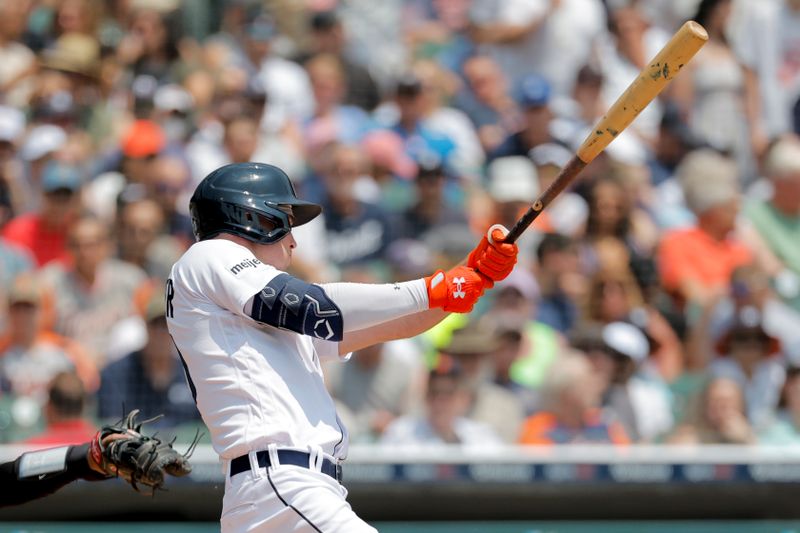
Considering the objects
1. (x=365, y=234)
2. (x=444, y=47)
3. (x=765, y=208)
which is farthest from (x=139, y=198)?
(x=765, y=208)

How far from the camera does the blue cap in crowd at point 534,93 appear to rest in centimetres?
825

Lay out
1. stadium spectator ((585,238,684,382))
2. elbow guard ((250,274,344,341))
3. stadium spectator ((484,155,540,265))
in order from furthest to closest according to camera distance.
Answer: stadium spectator ((484,155,540,265)) < stadium spectator ((585,238,684,382)) < elbow guard ((250,274,344,341))

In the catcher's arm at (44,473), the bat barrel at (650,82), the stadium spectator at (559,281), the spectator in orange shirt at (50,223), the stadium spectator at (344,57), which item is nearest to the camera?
the bat barrel at (650,82)

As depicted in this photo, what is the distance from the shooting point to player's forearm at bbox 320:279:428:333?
Answer: 3.62 m

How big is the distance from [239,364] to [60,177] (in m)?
4.24

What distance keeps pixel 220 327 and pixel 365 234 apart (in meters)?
3.83

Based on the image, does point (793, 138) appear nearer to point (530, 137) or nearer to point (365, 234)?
point (530, 137)

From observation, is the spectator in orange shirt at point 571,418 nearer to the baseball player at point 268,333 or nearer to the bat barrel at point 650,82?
the bat barrel at point 650,82

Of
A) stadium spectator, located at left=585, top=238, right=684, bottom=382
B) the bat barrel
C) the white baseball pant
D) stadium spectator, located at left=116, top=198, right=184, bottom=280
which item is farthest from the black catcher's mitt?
stadium spectator, located at left=585, top=238, right=684, bottom=382

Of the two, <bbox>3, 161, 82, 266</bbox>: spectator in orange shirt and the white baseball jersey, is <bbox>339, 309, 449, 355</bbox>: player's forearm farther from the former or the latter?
<bbox>3, 161, 82, 266</bbox>: spectator in orange shirt

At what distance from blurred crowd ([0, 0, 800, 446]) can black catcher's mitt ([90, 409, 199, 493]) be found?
8.40 feet

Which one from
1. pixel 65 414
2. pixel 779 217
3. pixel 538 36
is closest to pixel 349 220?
pixel 65 414

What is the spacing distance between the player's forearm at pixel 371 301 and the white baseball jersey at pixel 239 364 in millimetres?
197

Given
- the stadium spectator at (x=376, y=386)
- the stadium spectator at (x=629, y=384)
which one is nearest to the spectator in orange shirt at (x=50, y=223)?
the stadium spectator at (x=376, y=386)
